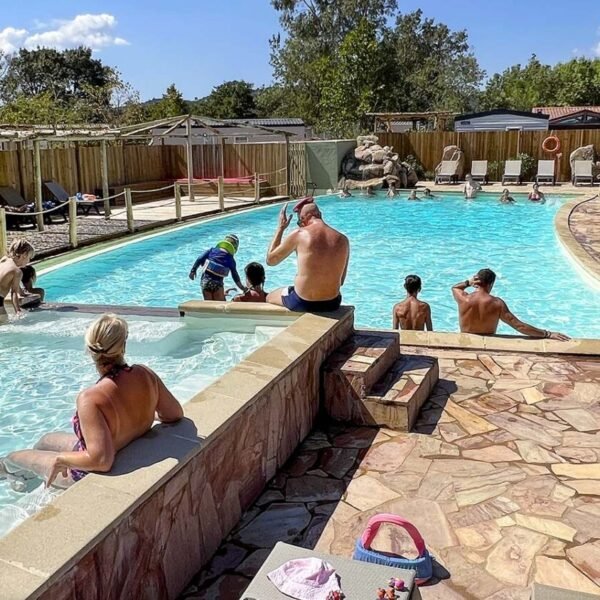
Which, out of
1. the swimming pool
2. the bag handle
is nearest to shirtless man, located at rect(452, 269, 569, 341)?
the swimming pool

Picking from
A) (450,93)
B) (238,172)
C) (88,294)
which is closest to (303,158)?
(238,172)

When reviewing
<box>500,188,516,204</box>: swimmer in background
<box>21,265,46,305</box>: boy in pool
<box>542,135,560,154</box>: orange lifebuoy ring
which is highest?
<box>542,135,560,154</box>: orange lifebuoy ring

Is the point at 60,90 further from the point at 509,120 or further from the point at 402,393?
the point at 402,393

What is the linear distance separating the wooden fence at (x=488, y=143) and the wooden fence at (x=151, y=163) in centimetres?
483

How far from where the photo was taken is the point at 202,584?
2.87 metres

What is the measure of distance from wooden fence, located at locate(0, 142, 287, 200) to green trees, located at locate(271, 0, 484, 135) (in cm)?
891

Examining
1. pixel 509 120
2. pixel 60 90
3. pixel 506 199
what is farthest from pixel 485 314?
pixel 60 90

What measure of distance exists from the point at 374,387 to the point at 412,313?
215 cm

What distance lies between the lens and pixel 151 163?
22.5m

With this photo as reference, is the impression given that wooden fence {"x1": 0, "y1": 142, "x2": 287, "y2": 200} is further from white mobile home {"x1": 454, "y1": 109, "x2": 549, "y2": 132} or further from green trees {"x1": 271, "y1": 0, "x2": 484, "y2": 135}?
white mobile home {"x1": 454, "y1": 109, "x2": 549, "y2": 132}

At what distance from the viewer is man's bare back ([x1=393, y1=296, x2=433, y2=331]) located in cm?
649

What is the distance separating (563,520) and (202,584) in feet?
5.56

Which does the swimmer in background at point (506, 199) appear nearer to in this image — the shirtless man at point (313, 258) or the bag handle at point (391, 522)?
the shirtless man at point (313, 258)

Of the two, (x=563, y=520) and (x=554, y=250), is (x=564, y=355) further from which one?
(x=554, y=250)
